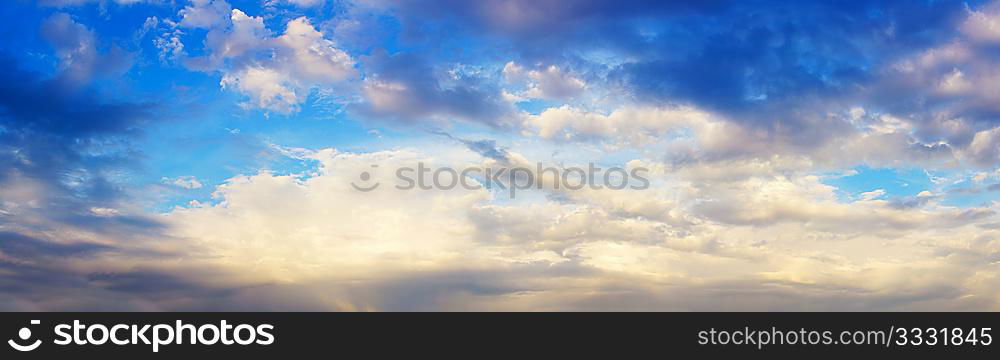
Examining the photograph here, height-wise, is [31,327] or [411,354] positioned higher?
[31,327]

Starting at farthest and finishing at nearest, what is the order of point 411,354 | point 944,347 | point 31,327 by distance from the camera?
point 411,354 → point 944,347 → point 31,327

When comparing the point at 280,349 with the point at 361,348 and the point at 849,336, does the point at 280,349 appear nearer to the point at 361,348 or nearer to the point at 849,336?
the point at 361,348

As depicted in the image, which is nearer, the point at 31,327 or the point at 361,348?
the point at 31,327

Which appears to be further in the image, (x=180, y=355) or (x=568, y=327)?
(x=568, y=327)

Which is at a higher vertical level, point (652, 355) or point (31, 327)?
point (31, 327)

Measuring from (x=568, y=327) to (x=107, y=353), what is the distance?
281 feet

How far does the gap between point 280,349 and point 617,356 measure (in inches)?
2252

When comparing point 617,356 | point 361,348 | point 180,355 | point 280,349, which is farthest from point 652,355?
point 180,355

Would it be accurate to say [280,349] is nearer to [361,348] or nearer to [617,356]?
[361,348]

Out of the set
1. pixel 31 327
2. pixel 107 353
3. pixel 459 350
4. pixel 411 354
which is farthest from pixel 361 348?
pixel 31 327

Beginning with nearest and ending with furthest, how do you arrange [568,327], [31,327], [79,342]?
[31,327]
[79,342]
[568,327]

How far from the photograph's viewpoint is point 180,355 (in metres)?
99.4

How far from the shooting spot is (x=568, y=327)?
142875 millimetres

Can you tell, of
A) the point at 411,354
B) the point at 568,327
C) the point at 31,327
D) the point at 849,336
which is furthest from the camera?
the point at 568,327
